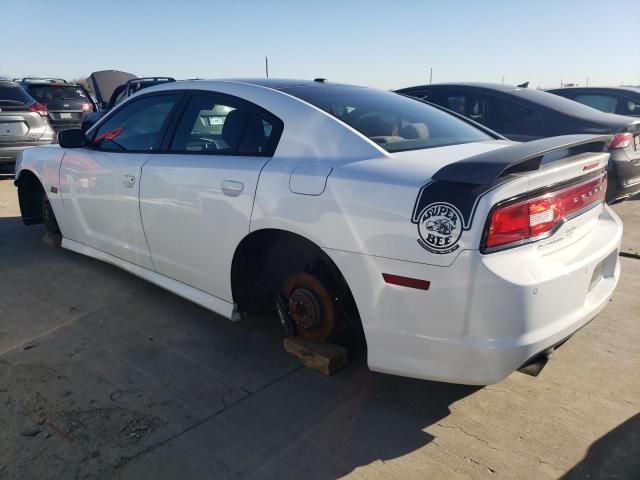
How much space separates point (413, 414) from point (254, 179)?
1.43m

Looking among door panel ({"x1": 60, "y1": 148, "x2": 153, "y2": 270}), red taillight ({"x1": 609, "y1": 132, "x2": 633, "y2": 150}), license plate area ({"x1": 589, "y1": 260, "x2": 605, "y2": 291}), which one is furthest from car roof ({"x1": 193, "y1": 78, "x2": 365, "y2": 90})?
red taillight ({"x1": 609, "y1": 132, "x2": 633, "y2": 150})

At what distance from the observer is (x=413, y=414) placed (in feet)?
7.99

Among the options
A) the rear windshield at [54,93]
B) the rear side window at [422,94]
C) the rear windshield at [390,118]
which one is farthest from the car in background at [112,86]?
the rear windshield at [390,118]

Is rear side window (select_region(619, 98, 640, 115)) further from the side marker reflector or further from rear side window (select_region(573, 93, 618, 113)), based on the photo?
the side marker reflector

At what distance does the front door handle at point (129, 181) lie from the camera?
11.0 feet

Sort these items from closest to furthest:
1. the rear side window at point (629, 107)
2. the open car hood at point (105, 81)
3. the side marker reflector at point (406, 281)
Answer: the side marker reflector at point (406, 281)
the rear side window at point (629, 107)
the open car hood at point (105, 81)

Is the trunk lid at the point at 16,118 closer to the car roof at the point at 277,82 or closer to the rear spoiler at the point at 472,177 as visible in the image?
the car roof at the point at 277,82

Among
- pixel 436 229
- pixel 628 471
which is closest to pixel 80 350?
pixel 436 229

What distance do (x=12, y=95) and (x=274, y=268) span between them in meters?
7.55

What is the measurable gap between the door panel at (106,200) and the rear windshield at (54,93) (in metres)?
8.60

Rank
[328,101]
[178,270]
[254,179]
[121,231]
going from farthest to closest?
[121,231], [178,270], [328,101], [254,179]

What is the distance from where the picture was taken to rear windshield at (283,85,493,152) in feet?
8.54

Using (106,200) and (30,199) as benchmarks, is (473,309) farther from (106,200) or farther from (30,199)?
(30,199)

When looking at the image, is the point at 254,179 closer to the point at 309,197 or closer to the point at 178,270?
the point at 309,197
